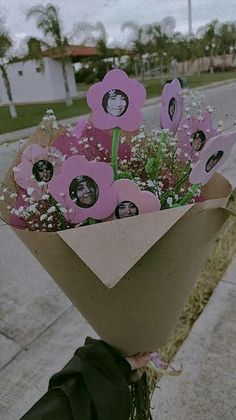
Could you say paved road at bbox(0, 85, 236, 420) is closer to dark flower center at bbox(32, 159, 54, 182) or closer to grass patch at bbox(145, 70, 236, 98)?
dark flower center at bbox(32, 159, 54, 182)

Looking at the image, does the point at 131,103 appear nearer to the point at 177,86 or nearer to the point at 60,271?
the point at 177,86

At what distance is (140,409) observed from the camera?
113 cm

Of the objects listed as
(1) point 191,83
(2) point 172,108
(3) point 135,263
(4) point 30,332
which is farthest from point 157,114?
(1) point 191,83

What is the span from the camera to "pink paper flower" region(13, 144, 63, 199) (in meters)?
0.82

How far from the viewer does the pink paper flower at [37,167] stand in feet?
2.70

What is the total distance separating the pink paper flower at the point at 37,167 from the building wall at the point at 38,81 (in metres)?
19.1

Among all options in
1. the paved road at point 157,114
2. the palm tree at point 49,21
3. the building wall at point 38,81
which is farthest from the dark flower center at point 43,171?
the building wall at point 38,81

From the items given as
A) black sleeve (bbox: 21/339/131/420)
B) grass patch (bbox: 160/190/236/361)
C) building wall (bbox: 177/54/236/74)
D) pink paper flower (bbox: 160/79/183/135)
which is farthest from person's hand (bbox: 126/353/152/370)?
building wall (bbox: 177/54/236/74)

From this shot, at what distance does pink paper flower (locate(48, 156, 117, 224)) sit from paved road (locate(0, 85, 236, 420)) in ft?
2.85

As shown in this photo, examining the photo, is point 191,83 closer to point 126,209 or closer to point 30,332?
point 30,332

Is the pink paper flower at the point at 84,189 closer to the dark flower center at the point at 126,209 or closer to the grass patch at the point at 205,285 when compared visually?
the dark flower center at the point at 126,209

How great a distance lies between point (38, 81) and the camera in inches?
806

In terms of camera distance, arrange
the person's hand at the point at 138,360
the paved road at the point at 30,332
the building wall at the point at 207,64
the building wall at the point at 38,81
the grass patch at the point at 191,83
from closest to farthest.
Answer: the person's hand at the point at 138,360 < the paved road at the point at 30,332 < the grass patch at the point at 191,83 < the building wall at the point at 38,81 < the building wall at the point at 207,64

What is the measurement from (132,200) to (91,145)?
8.8 inches
